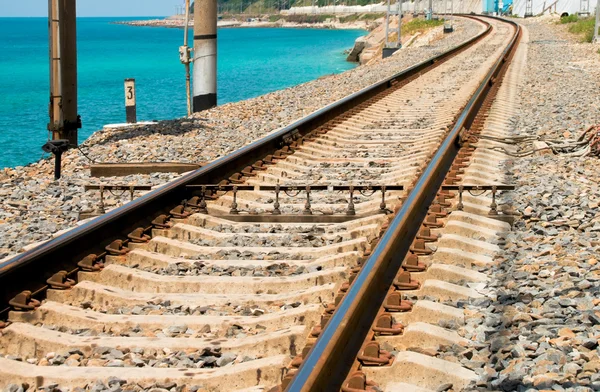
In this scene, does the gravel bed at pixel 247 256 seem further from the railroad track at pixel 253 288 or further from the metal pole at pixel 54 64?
the metal pole at pixel 54 64

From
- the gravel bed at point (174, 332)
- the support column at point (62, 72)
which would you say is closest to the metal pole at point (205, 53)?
the support column at point (62, 72)

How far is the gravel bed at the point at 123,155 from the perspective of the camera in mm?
7379

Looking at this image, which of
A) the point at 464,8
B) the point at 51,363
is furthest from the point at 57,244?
the point at 464,8

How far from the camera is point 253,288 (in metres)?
5.05

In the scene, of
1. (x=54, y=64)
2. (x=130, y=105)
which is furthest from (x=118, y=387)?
(x=130, y=105)

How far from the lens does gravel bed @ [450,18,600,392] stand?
374cm

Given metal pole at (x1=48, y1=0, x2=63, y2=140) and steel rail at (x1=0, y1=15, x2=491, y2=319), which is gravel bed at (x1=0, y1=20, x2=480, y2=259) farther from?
steel rail at (x1=0, y1=15, x2=491, y2=319)

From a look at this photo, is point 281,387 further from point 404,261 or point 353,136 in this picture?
point 353,136

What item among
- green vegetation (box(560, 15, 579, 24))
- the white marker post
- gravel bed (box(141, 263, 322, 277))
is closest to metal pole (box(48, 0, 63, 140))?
the white marker post

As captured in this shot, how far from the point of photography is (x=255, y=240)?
244 inches

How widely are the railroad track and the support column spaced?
4.63 meters

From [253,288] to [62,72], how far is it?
8.11 metres

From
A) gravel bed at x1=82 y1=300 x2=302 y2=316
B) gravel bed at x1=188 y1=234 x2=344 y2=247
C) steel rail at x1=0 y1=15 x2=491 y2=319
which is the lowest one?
gravel bed at x1=82 y1=300 x2=302 y2=316

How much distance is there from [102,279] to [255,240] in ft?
4.23
